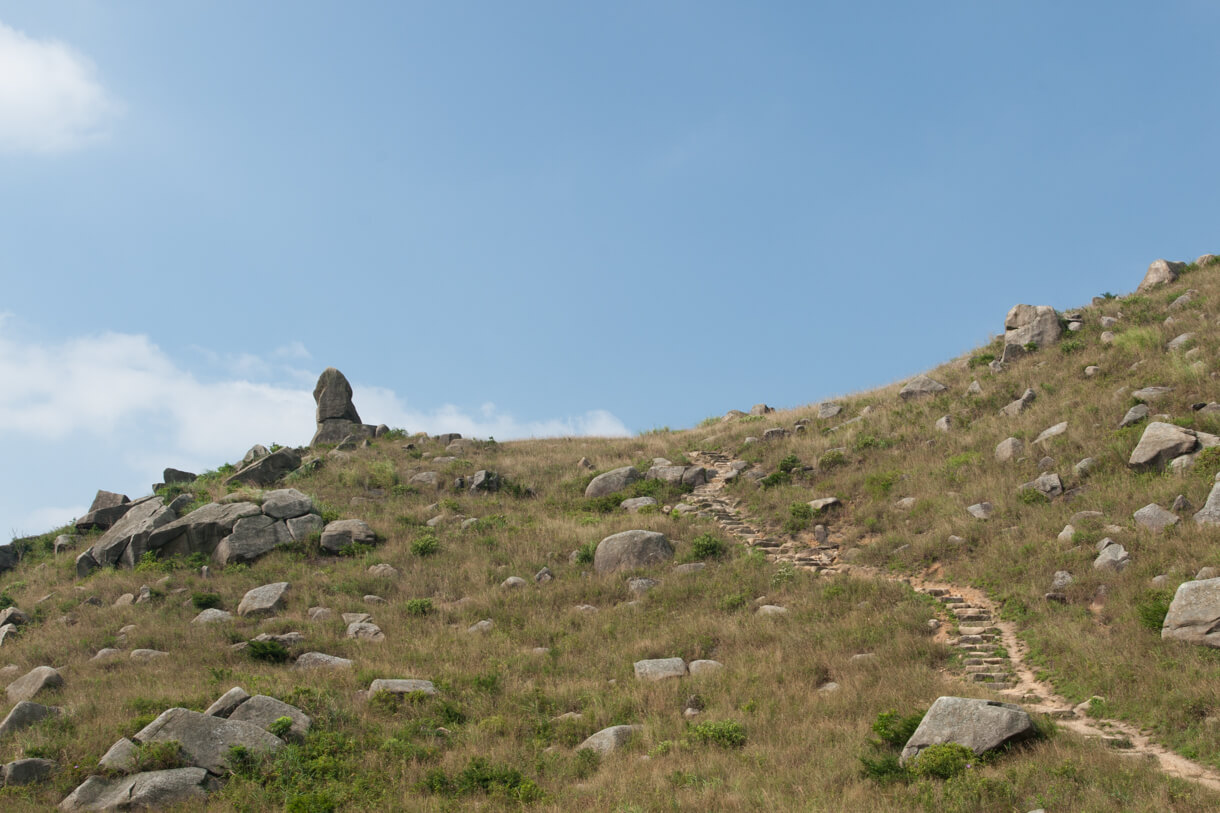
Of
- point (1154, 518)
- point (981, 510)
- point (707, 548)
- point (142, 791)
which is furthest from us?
point (707, 548)

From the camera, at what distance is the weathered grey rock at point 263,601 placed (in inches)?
766

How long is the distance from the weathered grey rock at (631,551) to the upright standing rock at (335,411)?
21.2 metres

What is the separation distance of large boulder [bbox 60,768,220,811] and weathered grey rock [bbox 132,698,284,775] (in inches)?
13.2

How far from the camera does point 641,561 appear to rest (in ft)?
70.6

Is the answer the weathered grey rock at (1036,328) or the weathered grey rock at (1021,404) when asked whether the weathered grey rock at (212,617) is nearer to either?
the weathered grey rock at (1021,404)

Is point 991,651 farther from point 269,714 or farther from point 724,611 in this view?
point 269,714

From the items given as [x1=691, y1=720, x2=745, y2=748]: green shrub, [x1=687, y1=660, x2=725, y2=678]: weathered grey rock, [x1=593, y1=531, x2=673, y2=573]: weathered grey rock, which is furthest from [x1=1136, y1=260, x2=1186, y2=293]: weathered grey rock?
[x1=691, y1=720, x2=745, y2=748]: green shrub

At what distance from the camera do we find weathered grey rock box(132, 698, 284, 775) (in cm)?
1110

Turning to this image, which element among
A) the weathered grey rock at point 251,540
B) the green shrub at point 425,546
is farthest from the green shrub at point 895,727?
the weathered grey rock at point 251,540

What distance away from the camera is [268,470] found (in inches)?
1273

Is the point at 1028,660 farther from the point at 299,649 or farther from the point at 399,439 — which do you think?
the point at 399,439

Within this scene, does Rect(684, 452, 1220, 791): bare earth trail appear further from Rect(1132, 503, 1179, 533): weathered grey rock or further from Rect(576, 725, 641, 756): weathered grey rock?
Rect(576, 725, 641, 756): weathered grey rock

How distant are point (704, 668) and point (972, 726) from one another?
5.51 m

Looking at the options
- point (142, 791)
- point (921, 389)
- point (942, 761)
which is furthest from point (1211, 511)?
point (142, 791)
